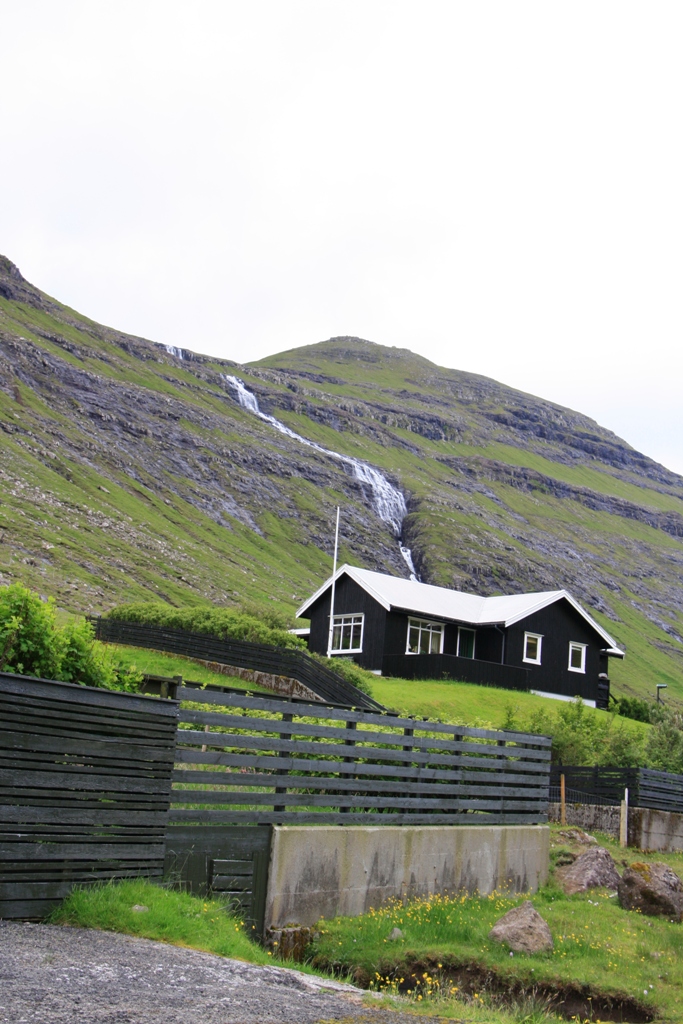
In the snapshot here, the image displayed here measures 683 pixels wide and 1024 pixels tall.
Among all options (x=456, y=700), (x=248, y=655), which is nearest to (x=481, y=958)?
(x=248, y=655)

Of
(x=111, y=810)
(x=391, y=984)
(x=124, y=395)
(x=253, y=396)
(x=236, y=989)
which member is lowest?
(x=391, y=984)

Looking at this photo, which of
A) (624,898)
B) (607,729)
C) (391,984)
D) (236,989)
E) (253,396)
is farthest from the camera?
(253,396)

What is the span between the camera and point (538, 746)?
53.2 feet

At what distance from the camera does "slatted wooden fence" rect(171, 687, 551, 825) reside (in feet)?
32.6

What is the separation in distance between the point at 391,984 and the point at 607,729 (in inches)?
776

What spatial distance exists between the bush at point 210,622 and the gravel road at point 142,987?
2456cm

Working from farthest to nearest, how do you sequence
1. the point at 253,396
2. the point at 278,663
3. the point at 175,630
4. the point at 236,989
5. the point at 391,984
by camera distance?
the point at 253,396, the point at 175,630, the point at 278,663, the point at 391,984, the point at 236,989

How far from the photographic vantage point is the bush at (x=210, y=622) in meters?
32.7

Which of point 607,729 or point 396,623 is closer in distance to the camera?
point 607,729

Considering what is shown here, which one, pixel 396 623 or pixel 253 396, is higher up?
pixel 253 396

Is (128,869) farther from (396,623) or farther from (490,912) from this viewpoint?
(396,623)

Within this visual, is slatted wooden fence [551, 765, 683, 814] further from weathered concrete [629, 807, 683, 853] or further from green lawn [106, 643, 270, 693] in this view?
green lawn [106, 643, 270, 693]

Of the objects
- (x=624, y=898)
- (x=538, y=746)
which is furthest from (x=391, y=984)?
(x=538, y=746)

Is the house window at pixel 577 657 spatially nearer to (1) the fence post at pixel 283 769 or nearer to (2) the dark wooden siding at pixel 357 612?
(2) the dark wooden siding at pixel 357 612
